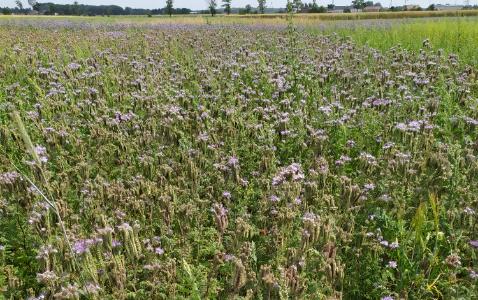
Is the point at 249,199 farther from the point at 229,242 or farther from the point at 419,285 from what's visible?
the point at 419,285

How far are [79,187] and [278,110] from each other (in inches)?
133

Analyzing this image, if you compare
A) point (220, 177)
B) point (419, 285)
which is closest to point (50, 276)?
point (220, 177)

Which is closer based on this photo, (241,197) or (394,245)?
(394,245)

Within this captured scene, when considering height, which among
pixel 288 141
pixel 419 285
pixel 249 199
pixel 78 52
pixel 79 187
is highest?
pixel 78 52

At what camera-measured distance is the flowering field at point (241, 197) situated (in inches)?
100

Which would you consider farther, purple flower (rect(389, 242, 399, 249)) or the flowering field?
purple flower (rect(389, 242, 399, 249))

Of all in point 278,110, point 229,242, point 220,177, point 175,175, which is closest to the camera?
point 229,242

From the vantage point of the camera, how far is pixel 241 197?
405cm

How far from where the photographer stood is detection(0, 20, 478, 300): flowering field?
100 inches

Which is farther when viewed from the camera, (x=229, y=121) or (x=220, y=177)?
(x=229, y=121)

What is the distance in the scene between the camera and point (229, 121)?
4.88 m

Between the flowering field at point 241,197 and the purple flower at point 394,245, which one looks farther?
the purple flower at point 394,245

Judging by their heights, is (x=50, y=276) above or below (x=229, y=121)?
below

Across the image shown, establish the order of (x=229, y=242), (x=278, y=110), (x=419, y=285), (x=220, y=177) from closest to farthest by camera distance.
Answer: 1. (x=419, y=285)
2. (x=229, y=242)
3. (x=220, y=177)
4. (x=278, y=110)
